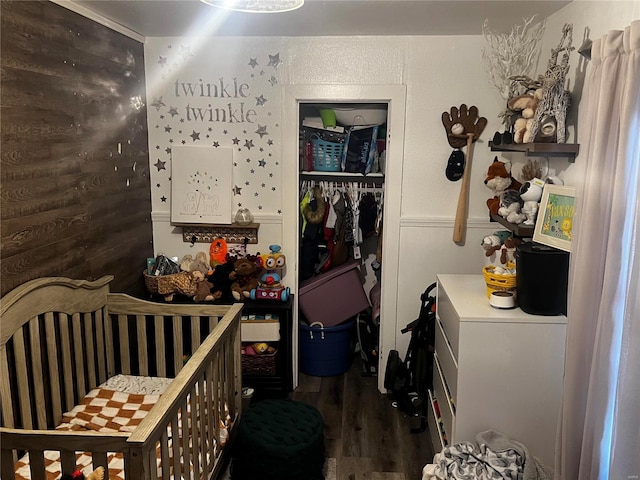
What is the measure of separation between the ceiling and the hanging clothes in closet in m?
1.06

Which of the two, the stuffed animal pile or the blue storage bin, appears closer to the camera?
the stuffed animal pile

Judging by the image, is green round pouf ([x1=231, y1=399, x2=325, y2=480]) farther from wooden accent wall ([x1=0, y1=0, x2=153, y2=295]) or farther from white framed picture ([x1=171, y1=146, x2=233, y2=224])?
white framed picture ([x1=171, y1=146, x2=233, y2=224])

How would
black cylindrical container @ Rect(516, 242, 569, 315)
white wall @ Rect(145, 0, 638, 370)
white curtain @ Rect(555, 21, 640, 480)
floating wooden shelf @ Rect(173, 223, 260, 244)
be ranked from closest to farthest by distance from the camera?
white curtain @ Rect(555, 21, 640, 480)
black cylindrical container @ Rect(516, 242, 569, 315)
white wall @ Rect(145, 0, 638, 370)
floating wooden shelf @ Rect(173, 223, 260, 244)

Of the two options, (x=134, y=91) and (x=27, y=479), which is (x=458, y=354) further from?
(x=134, y=91)

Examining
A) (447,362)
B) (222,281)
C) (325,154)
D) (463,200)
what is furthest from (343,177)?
(447,362)

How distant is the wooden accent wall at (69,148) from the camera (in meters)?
2.06

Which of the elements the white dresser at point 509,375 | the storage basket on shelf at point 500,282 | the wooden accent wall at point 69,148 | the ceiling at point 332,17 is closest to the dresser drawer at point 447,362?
the white dresser at point 509,375

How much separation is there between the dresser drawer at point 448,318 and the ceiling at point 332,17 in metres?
1.34

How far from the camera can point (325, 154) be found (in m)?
3.66

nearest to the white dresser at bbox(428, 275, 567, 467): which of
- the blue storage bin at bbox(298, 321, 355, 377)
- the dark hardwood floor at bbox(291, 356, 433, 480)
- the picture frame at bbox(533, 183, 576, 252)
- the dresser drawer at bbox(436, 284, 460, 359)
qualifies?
the dresser drawer at bbox(436, 284, 460, 359)

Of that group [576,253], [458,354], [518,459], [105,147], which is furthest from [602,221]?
[105,147]

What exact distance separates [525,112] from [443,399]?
1.37m

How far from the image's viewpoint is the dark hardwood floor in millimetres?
2738

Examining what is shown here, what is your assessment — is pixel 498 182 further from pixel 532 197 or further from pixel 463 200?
pixel 532 197
